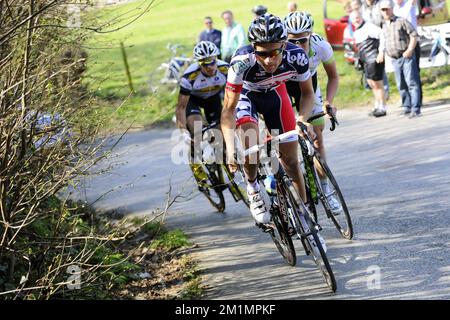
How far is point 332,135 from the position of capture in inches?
585

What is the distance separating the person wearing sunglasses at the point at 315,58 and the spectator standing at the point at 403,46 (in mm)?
5838

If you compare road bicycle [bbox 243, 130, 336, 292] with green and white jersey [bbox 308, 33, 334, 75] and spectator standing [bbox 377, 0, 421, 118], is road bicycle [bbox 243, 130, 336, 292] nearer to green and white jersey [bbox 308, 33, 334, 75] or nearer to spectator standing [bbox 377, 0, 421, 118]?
green and white jersey [bbox 308, 33, 334, 75]

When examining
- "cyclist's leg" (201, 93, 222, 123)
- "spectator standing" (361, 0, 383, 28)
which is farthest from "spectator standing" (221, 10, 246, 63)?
"cyclist's leg" (201, 93, 222, 123)

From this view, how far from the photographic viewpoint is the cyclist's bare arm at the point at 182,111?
414 inches

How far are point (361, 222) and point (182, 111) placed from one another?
9.42 feet

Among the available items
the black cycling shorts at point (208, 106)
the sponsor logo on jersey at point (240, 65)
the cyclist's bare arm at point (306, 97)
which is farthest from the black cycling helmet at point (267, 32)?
the black cycling shorts at point (208, 106)

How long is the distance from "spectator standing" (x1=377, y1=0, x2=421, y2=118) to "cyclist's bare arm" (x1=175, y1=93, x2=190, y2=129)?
5617mm

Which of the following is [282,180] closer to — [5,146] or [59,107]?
[59,107]

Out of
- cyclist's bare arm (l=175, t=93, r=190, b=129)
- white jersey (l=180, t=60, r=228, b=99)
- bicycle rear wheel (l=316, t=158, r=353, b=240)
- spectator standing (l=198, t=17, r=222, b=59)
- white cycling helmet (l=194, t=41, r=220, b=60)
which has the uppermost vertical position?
white cycling helmet (l=194, t=41, r=220, b=60)

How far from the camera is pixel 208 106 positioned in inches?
440

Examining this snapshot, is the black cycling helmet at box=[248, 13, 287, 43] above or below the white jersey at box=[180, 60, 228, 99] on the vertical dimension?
above

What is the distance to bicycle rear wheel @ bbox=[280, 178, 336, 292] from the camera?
683 centimetres

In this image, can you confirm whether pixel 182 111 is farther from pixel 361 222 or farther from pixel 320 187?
pixel 361 222
